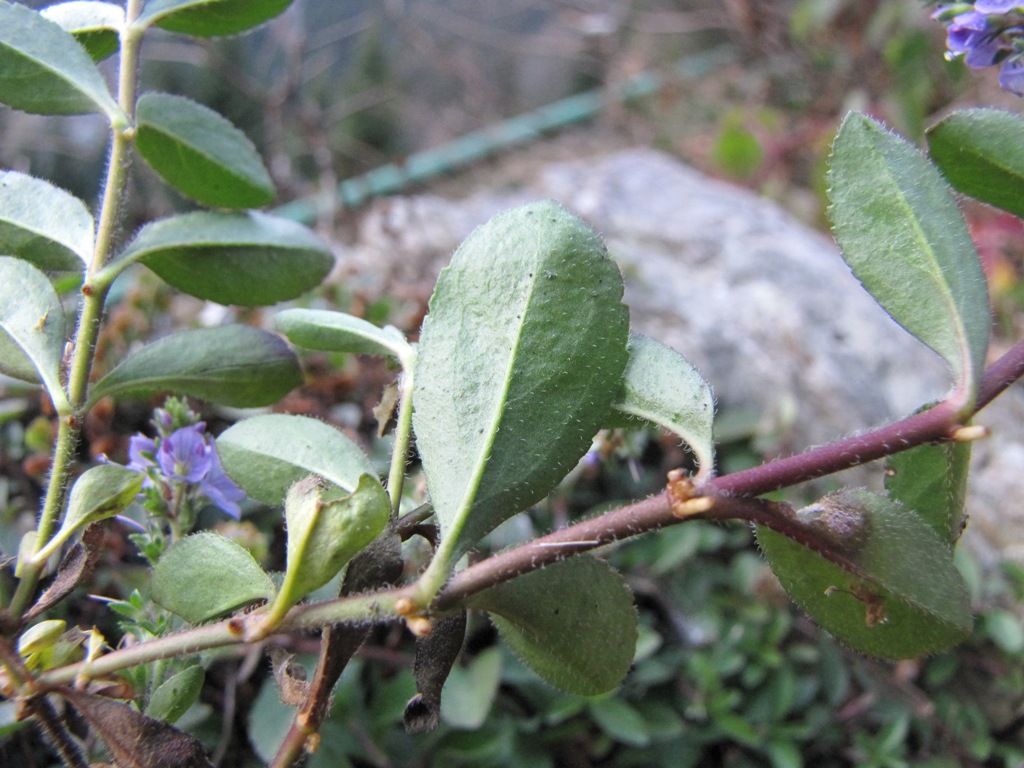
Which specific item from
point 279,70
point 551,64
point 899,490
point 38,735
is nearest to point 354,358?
point 38,735

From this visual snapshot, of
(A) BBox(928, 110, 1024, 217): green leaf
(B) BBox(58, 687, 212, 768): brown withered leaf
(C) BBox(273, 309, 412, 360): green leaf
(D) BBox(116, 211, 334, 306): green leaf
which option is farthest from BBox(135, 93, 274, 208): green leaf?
(A) BBox(928, 110, 1024, 217): green leaf

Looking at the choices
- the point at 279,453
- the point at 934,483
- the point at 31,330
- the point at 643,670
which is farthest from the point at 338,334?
the point at 643,670

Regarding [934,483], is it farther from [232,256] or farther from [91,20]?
[91,20]

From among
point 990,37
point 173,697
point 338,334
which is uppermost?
point 990,37

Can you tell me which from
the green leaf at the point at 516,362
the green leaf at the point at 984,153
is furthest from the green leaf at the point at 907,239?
the green leaf at the point at 516,362

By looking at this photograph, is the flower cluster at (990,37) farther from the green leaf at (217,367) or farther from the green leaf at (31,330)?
the green leaf at (31,330)

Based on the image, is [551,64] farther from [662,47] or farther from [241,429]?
[241,429]

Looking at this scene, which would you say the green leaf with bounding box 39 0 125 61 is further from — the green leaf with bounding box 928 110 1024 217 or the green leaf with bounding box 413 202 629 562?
the green leaf with bounding box 928 110 1024 217
